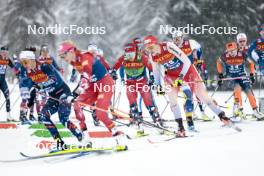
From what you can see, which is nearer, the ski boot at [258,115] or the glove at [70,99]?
the glove at [70,99]

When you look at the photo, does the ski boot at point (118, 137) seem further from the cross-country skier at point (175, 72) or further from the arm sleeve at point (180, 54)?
the arm sleeve at point (180, 54)

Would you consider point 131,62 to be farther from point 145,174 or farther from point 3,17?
point 3,17

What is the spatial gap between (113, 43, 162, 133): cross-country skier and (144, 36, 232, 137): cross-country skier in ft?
4.16

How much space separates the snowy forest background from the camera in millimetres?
26344

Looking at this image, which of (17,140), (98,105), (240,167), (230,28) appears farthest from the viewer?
(230,28)

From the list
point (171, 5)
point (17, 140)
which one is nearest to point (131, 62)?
point (17, 140)

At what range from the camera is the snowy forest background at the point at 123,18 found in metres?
26.3

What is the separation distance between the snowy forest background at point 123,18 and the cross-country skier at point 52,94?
19361 mm

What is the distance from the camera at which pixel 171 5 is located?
1145 inches

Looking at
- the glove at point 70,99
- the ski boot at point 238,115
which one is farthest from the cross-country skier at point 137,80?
the glove at point 70,99

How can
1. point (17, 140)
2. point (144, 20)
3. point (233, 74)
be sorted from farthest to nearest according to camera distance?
point (144, 20) < point (233, 74) < point (17, 140)

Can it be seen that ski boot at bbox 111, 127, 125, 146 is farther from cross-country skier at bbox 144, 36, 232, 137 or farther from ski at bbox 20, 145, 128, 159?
cross-country skier at bbox 144, 36, 232, 137

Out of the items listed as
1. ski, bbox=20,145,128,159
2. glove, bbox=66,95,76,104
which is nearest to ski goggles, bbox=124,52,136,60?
glove, bbox=66,95,76,104

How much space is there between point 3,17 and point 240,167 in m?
31.6
